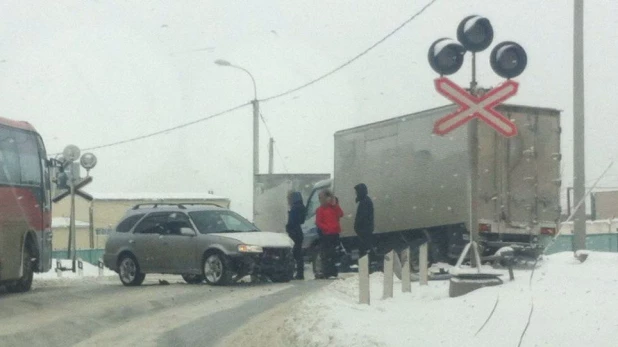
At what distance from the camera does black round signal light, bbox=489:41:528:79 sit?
42.3 feet

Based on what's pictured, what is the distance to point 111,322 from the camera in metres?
14.0

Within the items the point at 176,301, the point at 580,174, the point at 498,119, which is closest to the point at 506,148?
the point at 580,174

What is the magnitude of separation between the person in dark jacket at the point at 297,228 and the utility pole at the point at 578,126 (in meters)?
5.84

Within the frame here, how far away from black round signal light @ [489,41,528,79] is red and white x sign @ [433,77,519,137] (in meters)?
0.28

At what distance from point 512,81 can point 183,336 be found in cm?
467

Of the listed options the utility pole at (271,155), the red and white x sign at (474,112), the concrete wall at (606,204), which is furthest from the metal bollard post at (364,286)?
the concrete wall at (606,204)

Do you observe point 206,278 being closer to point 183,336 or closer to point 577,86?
point 577,86

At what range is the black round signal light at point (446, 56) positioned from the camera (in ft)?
42.4

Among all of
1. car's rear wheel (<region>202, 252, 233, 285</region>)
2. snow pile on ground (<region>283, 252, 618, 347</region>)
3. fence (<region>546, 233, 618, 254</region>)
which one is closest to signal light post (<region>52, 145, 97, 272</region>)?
car's rear wheel (<region>202, 252, 233, 285</region>)

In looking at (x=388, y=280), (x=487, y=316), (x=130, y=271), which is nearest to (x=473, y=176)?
(x=388, y=280)

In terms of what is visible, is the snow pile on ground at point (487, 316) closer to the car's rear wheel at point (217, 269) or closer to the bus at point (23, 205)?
the car's rear wheel at point (217, 269)

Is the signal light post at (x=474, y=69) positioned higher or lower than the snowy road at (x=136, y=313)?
higher

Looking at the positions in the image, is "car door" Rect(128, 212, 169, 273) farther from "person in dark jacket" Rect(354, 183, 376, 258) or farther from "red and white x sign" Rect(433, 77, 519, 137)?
"red and white x sign" Rect(433, 77, 519, 137)

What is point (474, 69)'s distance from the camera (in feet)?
43.3
